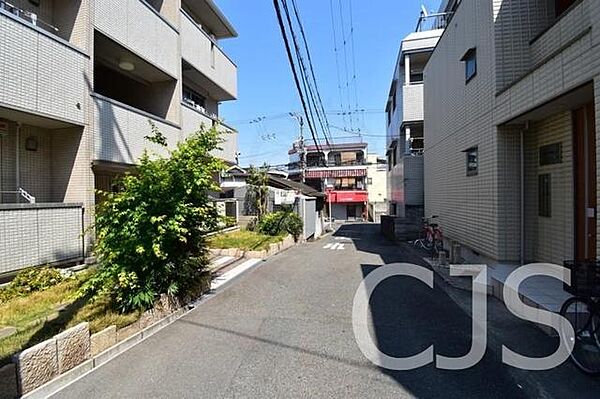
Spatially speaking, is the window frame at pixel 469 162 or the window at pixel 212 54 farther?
the window at pixel 212 54

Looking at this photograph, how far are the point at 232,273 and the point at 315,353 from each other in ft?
16.0

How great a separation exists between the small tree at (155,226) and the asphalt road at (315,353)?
0.78 meters

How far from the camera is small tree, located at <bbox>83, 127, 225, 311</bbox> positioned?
16.7 ft

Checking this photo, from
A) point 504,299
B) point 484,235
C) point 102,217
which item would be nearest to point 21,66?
point 102,217

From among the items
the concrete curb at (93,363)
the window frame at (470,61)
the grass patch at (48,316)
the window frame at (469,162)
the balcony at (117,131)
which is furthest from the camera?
the window frame at (470,61)

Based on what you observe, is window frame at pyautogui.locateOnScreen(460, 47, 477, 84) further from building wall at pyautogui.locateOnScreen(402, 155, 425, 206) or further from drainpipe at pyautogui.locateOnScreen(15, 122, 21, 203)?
drainpipe at pyautogui.locateOnScreen(15, 122, 21, 203)

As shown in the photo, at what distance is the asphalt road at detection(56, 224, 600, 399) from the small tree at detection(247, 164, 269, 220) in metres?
11.3

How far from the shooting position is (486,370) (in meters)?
3.69

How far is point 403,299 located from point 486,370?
2.73 m

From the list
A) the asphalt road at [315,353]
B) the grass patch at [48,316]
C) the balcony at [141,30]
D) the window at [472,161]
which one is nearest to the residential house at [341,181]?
the balcony at [141,30]

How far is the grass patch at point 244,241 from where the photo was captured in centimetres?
1149

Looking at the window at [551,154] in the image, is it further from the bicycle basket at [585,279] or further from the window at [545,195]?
the bicycle basket at [585,279]

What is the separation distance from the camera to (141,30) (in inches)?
368

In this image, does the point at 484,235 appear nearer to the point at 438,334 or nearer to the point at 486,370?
the point at 438,334
